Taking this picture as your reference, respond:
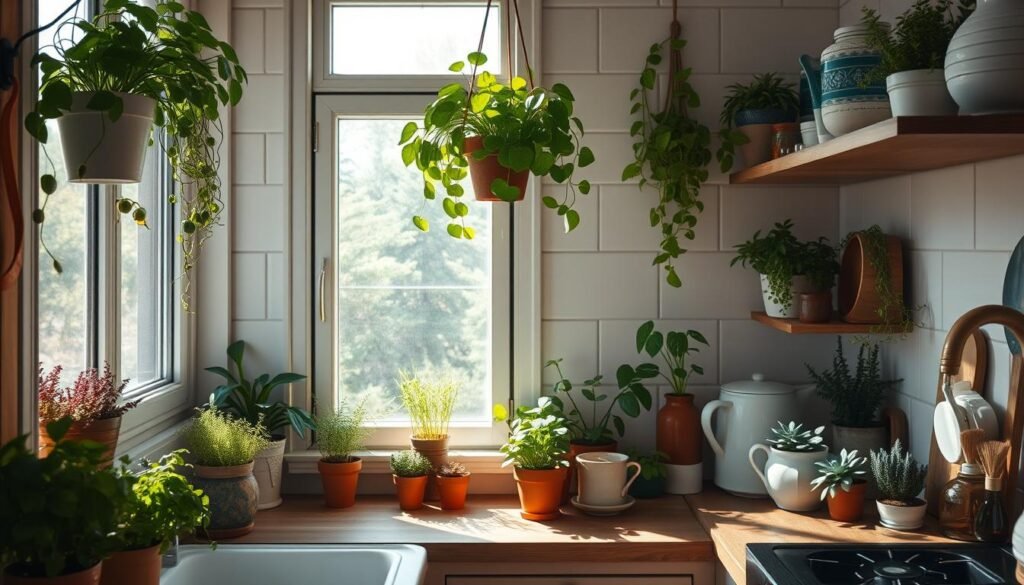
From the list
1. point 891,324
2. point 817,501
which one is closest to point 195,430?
point 817,501

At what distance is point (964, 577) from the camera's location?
1759 millimetres

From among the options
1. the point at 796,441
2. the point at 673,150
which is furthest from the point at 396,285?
the point at 796,441

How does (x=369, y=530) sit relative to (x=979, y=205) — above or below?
below

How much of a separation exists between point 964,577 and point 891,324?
0.67 meters

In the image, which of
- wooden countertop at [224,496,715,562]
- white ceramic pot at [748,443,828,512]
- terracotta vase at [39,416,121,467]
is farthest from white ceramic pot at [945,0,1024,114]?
terracotta vase at [39,416,121,467]

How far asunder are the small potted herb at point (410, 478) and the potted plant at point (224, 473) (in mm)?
368

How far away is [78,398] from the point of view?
1.82 metres

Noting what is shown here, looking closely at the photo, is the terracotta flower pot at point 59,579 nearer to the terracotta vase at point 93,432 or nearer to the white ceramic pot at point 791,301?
the terracotta vase at point 93,432

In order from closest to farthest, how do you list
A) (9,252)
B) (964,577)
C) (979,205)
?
1. (9,252)
2. (964,577)
3. (979,205)

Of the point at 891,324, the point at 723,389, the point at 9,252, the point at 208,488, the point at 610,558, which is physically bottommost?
the point at 610,558

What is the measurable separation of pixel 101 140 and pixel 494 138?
0.83m

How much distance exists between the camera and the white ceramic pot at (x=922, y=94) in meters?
1.56

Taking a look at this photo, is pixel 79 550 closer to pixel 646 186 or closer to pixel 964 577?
pixel 964 577

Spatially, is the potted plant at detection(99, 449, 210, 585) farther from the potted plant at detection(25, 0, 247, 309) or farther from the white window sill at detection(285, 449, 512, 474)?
the white window sill at detection(285, 449, 512, 474)
